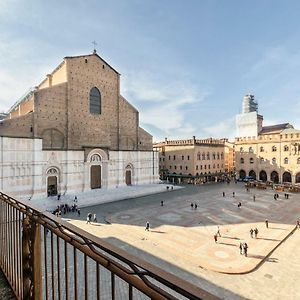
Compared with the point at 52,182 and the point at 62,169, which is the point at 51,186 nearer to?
the point at 52,182

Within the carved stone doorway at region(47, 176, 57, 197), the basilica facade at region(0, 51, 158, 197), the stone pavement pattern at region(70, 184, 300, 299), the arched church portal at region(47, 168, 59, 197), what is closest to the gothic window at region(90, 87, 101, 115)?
the basilica facade at region(0, 51, 158, 197)

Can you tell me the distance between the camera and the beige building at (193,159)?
5472 cm

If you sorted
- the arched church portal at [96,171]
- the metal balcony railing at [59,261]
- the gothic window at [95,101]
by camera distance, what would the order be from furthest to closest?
the gothic window at [95,101] → the arched church portal at [96,171] → the metal balcony railing at [59,261]

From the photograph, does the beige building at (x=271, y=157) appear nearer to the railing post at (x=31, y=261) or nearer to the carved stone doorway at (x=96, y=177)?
the carved stone doorway at (x=96, y=177)

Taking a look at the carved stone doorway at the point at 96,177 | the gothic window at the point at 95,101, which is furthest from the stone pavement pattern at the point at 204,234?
the gothic window at the point at 95,101

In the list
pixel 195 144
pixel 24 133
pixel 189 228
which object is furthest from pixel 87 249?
pixel 195 144

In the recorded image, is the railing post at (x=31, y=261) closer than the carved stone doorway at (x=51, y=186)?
Yes

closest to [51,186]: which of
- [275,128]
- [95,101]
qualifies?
[95,101]

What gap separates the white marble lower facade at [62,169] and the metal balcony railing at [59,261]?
26.9 meters

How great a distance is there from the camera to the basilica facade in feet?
96.3

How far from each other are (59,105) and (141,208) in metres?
18.3

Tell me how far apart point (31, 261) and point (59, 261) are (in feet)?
1.11

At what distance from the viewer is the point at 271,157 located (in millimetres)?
54031

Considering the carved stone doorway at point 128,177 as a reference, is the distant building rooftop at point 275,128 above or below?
above
